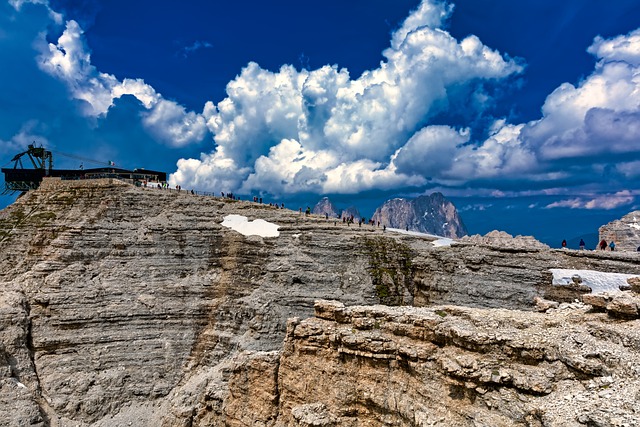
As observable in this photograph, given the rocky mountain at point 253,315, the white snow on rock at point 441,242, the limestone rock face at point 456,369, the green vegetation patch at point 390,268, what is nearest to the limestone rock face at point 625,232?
the rocky mountain at point 253,315

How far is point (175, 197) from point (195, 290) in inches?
577

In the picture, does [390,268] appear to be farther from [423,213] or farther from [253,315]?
[423,213]

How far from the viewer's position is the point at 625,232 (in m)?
47.2

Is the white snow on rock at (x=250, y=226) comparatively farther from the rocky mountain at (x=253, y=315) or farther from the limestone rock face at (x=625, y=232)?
the limestone rock face at (x=625, y=232)

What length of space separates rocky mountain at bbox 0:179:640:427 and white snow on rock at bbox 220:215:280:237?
71cm

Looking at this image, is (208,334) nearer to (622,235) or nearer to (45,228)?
(45,228)

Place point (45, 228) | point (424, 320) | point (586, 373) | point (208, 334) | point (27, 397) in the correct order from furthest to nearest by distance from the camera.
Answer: point (45, 228) → point (208, 334) → point (27, 397) → point (424, 320) → point (586, 373)

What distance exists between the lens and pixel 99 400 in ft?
135

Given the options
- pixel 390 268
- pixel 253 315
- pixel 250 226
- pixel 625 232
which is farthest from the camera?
pixel 250 226

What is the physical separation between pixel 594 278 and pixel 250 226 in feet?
122

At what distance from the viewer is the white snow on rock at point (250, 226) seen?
52.0 metres

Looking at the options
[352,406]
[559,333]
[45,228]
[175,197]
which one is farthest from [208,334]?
[559,333]

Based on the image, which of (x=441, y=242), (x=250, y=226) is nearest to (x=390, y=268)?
(x=441, y=242)

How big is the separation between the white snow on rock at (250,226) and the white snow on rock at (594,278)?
100ft
